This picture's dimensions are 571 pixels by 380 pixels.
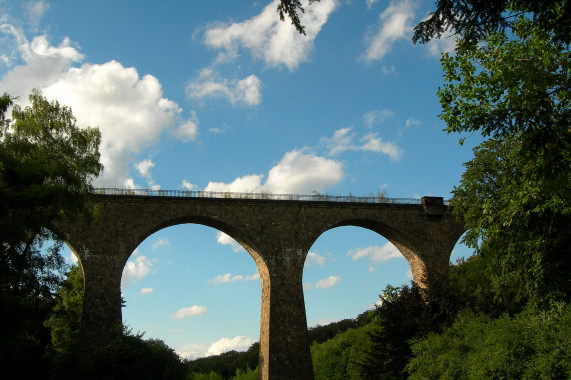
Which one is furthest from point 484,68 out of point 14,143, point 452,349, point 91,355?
point 91,355

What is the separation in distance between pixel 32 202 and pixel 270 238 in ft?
35.8

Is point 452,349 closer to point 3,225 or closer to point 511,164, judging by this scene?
point 511,164

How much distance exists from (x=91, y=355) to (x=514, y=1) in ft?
67.2

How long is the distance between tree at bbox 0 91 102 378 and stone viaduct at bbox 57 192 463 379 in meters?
2.28

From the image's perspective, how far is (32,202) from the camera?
18188 mm

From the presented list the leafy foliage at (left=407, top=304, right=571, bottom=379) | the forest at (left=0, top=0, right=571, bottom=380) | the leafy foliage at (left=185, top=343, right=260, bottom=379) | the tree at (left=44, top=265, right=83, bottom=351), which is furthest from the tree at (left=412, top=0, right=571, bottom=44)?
the leafy foliage at (left=185, top=343, right=260, bottom=379)

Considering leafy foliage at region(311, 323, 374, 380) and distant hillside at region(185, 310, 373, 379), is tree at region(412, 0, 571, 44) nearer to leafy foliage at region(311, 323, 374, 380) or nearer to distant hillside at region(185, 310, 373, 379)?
leafy foliage at region(311, 323, 374, 380)

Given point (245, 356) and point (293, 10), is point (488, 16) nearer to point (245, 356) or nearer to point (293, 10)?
point (293, 10)

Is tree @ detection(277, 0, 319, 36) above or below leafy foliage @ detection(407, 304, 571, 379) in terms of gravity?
above

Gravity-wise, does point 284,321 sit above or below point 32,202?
below

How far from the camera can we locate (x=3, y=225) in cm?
1678

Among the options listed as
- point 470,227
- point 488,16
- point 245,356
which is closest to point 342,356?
point 470,227

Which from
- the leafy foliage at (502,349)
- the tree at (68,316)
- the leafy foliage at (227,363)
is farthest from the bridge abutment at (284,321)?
the leafy foliage at (227,363)

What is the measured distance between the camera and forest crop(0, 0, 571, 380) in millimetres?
10234
